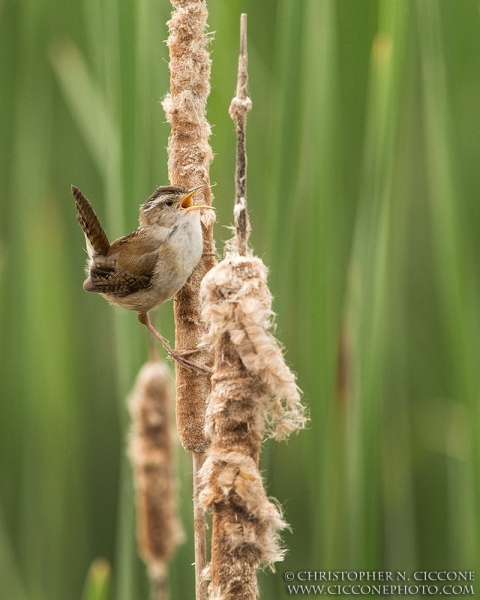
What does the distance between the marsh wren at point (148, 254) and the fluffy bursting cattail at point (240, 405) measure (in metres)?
0.58

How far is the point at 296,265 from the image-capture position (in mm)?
1925

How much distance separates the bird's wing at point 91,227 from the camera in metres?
1.81

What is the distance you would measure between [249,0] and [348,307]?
1.00 m

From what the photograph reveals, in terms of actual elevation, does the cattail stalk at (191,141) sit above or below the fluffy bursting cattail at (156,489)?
above

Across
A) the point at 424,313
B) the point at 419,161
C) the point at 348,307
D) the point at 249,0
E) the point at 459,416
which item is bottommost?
the point at 459,416

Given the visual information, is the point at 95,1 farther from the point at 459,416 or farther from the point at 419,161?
the point at 459,416

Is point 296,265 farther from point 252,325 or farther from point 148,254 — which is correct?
point 252,325

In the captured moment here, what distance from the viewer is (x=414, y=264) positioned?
212 centimetres

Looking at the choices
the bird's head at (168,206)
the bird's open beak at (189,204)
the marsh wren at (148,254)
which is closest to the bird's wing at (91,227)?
the marsh wren at (148,254)

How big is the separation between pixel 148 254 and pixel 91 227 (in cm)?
17

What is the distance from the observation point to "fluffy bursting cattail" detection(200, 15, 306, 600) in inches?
40.4

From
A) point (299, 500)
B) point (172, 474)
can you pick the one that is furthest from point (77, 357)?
point (172, 474)

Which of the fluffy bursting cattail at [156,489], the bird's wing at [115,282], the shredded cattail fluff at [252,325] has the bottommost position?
the fluffy bursting cattail at [156,489]

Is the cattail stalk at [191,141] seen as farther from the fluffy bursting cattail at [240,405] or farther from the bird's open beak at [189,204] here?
the fluffy bursting cattail at [240,405]
